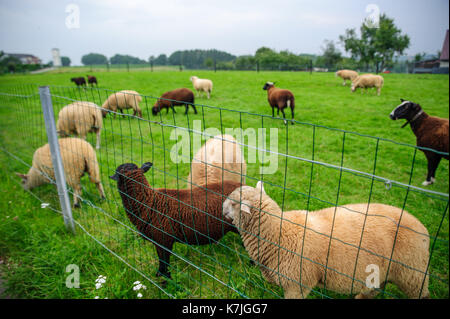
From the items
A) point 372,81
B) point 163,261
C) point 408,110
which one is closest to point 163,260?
point 163,261

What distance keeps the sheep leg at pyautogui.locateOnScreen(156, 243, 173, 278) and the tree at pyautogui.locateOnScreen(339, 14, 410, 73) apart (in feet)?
114

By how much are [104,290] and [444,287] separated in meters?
3.46

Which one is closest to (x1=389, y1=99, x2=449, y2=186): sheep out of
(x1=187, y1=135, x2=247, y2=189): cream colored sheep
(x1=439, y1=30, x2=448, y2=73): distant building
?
(x1=187, y1=135, x2=247, y2=189): cream colored sheep

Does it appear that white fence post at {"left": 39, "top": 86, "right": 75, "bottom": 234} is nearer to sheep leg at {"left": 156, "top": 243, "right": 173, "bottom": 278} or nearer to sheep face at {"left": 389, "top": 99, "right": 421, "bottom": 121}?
sheep leg at {"left": 156, "top": 243, "right": 173, "bottom": 278}

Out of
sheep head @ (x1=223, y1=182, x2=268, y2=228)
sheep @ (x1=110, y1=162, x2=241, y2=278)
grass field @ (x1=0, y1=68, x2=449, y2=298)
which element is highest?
sheep head @ (x1=223, y1=182, x2=268, y2=228)

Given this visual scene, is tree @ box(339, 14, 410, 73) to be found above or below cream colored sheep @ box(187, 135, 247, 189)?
above

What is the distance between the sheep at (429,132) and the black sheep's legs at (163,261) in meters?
4.76

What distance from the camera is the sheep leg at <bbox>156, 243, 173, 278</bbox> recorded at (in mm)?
2824

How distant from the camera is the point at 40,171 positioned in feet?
15.0

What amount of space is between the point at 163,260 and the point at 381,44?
38.5 m

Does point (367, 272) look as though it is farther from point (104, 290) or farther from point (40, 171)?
point (40, 171)

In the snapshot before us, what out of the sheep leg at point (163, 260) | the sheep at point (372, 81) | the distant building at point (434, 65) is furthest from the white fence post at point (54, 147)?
the distant building at point (434, 65)

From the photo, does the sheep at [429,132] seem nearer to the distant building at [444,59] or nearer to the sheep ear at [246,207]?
the sheep ear at [246,207]
